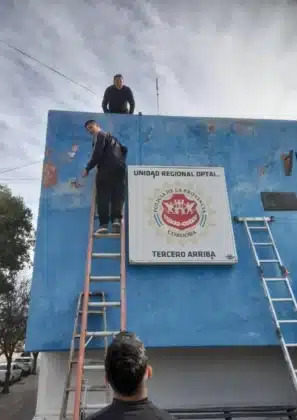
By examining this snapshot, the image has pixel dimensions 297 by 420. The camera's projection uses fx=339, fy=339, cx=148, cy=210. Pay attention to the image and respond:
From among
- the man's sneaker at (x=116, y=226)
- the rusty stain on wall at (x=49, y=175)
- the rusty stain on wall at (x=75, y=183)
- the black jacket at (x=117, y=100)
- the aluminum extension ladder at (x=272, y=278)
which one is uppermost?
the black jacket at (x=117, y=100)

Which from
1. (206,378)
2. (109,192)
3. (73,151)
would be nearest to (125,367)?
(109,192)

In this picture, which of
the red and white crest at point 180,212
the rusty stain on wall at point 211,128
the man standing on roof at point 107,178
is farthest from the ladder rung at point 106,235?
the rusty stain on wall at point 211,128

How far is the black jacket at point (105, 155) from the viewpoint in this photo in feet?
15.5

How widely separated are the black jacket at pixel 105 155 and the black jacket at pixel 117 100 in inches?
63.8

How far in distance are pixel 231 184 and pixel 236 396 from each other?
304 centimetres

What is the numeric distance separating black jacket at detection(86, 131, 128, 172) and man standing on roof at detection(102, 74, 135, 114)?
163cm

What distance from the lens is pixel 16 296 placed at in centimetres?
1833

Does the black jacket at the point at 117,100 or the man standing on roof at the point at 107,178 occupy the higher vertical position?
the black jacket at the point at 117,100

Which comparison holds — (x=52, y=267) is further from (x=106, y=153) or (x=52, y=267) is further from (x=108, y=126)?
(x=108, y=126)

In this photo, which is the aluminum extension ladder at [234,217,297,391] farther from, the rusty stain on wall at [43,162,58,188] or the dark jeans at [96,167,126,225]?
the rusty stain on wall at [43,162,58,188]

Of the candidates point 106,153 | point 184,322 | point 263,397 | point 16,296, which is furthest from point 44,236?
point 16,296

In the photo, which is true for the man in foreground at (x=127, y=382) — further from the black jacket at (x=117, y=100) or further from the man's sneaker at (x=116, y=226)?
the black jacket at (x=117, y=100)

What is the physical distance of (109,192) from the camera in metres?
4.77

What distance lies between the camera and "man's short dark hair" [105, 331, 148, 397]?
4.64ft
